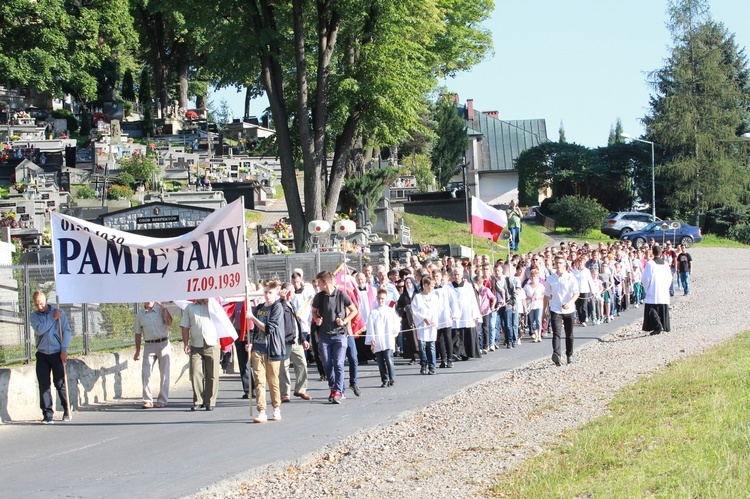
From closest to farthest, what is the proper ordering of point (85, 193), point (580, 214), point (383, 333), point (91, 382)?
point (91, 382) < point (383, 333) < point (85, 193) < point (580, 214)

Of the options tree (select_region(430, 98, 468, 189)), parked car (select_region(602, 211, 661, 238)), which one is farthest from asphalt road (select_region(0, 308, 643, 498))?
tree (select_region(430, 98, 468, 189))

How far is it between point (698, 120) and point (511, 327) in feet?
158

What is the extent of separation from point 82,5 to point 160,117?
31.4 ft

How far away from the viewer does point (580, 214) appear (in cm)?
5816

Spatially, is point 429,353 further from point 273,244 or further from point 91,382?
point 273,244

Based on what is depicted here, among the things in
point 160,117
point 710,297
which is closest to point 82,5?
point 160,117

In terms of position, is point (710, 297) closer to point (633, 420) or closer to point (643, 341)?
point (643, 341)

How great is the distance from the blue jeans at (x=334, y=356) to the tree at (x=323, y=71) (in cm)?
1422

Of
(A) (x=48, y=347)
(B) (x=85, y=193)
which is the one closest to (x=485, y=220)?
(A) (x=48, y=347)

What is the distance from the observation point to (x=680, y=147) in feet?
216

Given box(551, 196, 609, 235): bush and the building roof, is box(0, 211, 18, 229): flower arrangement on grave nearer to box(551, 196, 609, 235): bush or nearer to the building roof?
box(551, 196, 609, 235): bush

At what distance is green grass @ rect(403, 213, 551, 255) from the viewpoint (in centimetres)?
4783

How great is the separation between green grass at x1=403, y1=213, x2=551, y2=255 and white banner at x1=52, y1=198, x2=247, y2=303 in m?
32.2

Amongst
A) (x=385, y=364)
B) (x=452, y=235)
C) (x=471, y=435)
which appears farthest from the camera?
(x=452, y=235)
